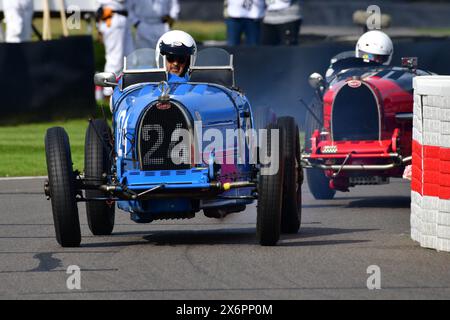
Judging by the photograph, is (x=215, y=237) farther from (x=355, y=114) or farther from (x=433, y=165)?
(x=355, y=114)

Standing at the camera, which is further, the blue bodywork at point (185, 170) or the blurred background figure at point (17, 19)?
the blurred background figure at point (17, 19)

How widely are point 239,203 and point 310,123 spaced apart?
13.5ft

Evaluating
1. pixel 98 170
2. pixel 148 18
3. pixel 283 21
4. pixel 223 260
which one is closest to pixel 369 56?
pixel 98 170

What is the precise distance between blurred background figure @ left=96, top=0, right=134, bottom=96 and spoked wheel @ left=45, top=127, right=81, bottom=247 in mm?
13431

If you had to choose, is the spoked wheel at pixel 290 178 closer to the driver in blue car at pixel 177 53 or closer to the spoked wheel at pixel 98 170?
the driver in blue car at pixel 177 53

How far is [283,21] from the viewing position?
24.1 meters

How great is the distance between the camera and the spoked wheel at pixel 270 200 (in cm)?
1055

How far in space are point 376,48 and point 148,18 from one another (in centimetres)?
941

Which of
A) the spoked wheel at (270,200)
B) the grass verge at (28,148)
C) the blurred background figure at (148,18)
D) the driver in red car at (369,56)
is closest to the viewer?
the spoked wheel at (270,200)

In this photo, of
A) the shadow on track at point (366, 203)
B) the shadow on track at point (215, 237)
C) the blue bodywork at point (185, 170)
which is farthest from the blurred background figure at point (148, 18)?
the blue bodywork at point (185, 170)

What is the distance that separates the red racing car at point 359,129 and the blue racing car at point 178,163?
238 cm

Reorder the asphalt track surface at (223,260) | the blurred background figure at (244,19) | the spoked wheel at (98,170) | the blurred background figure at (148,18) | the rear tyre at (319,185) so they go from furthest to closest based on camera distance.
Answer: the blurred background figure at (148,18)
the blurred background figure at (244,19)
the rear tyre at (319,185)
the spoked wheel at (98,170)
the asphalt track surface at (223,260)
